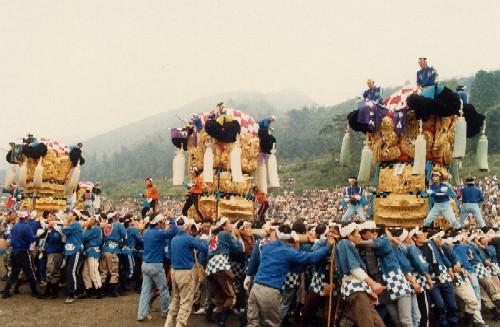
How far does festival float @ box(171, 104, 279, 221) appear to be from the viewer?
36.6 ft

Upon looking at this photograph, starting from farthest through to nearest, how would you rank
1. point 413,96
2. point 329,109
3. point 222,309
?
1. point 329,109
2. point 413,96
3. point 222,309

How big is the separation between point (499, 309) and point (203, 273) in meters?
5.50

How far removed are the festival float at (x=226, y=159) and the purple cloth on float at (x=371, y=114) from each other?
278cm

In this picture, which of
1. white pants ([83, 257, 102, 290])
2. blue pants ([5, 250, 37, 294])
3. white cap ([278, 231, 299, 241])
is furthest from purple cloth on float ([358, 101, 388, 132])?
blue pants ([5, 250, 37, 294])

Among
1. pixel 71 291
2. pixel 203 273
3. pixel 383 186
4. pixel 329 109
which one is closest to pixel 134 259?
pixel 71 291

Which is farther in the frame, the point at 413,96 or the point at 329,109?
the point at 329,109

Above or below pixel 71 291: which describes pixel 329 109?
above

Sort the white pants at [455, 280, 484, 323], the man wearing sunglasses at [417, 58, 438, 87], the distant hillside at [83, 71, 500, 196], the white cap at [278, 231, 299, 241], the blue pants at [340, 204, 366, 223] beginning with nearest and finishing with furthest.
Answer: the white cap at [278, 231, 299, 241], the white pants at [455, 280, 484, 323], the man wearing sunglasses at [417, 58, 438, 87], the blue pants at [340, 204, 366, 223], the distant hillside at [83, 71, 500, 196]

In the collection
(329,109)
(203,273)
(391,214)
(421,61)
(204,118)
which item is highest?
(329,109)

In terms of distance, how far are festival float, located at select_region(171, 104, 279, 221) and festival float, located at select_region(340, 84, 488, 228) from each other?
2489 mm

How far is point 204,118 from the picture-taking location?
11906mm

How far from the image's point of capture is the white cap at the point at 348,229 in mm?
Answer: 6305

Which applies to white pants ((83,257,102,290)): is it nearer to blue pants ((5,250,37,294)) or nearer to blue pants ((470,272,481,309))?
blue pants ((5,250,37,294))

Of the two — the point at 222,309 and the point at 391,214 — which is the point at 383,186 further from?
the point at 222,309
